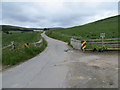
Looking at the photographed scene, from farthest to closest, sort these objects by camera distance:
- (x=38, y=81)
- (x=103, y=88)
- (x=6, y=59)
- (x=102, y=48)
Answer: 1. (x=102, y=48)
2. (x=6, y=59)
3. (x=38, y=81)
4. (x=103, y=88)

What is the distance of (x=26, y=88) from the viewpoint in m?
4.31

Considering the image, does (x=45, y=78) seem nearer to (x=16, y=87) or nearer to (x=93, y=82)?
(x=16, y=87)

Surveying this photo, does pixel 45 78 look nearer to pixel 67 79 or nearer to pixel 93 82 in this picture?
pixel 67 79

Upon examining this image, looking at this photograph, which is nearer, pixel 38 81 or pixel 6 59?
pixel 38 81

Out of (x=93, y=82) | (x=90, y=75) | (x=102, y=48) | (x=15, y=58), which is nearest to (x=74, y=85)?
(x=93, y=82)

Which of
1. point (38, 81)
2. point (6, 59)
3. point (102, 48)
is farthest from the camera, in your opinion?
point (102, 48)

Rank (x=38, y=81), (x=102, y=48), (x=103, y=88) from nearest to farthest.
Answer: (x=103, y=88) → (x=38, y=81) → (x=102, y=48)

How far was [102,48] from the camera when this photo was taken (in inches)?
430

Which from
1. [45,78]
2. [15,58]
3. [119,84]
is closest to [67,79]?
A: [45,78]

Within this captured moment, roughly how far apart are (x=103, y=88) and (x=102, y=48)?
7498mm

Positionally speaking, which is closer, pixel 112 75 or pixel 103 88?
pixel 103 88

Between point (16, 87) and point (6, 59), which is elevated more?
point (6, 59)

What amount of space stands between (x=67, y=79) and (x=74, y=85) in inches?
26.3

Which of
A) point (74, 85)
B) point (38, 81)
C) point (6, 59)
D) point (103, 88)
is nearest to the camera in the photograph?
point (103, 88)
